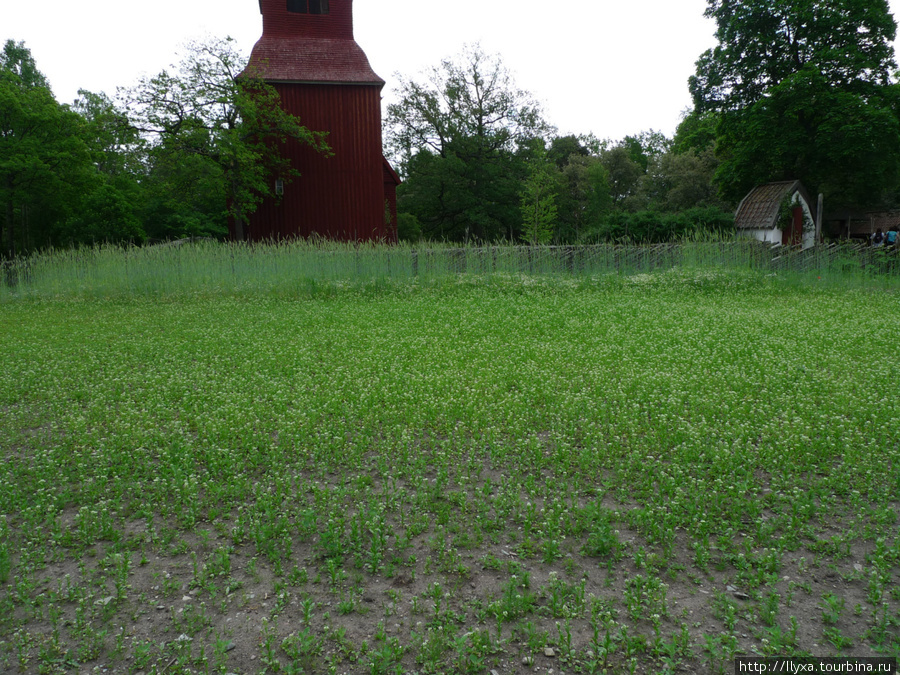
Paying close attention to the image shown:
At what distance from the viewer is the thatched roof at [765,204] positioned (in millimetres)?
26875

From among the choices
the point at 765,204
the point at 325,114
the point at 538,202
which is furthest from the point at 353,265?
the point at 538,202

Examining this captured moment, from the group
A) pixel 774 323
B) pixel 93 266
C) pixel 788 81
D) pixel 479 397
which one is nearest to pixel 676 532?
pixel 479 397

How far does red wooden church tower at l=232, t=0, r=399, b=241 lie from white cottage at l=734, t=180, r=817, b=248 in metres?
16.6

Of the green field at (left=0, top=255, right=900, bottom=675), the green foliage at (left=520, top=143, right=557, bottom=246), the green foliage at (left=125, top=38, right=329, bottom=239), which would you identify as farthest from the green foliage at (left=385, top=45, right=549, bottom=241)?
the green field at (left=0, top=255, right=900, bottom=675)

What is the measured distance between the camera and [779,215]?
2689 centimetres

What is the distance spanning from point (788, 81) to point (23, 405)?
101ft

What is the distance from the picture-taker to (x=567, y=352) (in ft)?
27.5

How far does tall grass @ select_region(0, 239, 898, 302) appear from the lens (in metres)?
16.3

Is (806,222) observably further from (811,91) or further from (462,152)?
(462,152)

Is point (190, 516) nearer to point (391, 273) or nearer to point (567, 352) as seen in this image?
point (567, 352)

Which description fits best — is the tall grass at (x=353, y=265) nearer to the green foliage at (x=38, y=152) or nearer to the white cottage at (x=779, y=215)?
the white cottage at (x=779, y=215)

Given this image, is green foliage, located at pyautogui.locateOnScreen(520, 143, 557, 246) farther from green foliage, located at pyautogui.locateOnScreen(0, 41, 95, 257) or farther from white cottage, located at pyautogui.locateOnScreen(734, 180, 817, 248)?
green foliage, located at pyautogui.locateOnScreen(0, 41, 95, 257)

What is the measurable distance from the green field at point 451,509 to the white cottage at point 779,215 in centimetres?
2080

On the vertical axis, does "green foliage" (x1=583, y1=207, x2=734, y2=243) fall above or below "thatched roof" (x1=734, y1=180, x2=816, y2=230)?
below
